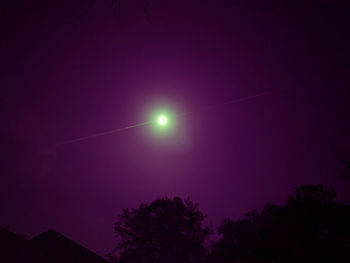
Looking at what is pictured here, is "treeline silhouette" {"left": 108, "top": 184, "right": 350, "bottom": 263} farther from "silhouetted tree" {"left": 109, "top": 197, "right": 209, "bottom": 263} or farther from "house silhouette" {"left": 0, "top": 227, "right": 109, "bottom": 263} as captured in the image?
"house silhouette" {"left": 0, "top": 227, "right": 109, "bottom": 263}

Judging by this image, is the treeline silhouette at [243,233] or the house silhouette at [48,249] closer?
the house silhouette at [48,249]

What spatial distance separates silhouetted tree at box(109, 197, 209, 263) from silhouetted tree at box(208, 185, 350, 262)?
253cm

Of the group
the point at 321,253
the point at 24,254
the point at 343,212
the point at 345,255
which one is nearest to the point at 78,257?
the point at 24,254

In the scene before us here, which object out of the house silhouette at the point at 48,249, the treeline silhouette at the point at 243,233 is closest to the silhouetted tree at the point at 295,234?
the treeline silhouette at the point at 243,233

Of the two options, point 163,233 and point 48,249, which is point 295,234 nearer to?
point 163,233

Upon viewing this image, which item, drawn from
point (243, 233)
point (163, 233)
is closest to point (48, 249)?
point (163, 233)

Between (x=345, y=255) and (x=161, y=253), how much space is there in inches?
529

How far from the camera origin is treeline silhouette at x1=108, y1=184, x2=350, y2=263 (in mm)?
15008

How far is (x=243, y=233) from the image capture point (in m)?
19.1

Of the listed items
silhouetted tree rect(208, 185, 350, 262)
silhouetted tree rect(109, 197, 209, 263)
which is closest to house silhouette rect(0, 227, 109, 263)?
silhouetted tree rect(109, 197, 209, 263)

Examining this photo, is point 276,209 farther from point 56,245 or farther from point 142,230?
point 56,245

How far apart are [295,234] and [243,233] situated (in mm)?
5316

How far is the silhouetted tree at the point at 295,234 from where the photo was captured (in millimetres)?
13445

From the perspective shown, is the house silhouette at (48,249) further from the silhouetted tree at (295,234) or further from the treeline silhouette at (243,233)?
the silhouetted tree at (295,234)
